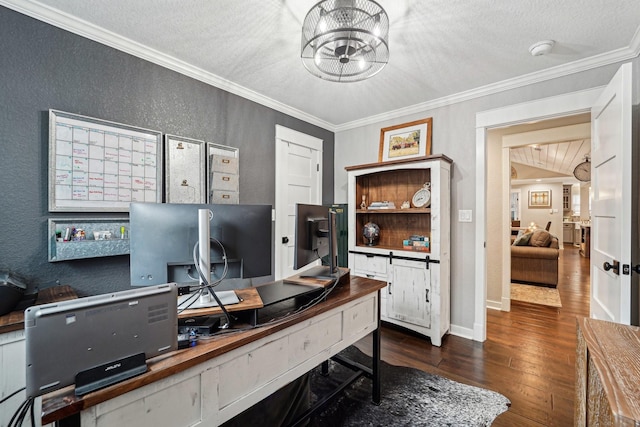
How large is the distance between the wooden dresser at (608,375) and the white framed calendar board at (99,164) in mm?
2595

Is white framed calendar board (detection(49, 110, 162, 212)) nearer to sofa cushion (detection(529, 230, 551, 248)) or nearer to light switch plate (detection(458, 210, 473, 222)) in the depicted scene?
light switch plate (detection(458, 210, 473, 222))

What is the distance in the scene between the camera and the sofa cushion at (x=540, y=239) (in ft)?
16.5

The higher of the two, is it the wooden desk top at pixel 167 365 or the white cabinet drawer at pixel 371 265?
the wooden desk top at pixel 167 365

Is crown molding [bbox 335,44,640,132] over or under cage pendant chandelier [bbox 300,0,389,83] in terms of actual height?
over

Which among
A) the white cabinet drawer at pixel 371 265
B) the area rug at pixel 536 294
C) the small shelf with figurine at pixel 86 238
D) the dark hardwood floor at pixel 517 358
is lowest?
the dark hardwood floor at pixel 517 358

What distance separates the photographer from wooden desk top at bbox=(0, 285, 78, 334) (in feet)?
4.20

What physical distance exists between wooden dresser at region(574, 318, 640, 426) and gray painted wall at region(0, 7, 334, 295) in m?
2.60

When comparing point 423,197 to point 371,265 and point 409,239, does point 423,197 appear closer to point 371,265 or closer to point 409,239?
point 409,239

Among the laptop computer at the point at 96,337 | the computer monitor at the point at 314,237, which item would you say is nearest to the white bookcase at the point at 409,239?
the computer monitor at the point at 314,237

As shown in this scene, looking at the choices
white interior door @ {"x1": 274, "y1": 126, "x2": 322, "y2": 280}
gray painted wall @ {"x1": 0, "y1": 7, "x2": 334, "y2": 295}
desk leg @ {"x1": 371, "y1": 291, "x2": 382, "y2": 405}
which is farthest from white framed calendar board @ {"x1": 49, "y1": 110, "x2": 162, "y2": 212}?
desk leg @ {"x1": 371, "y1": 291, "x2": 382, "y2": 405}

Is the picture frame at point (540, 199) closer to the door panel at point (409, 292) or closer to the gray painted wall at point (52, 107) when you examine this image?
the door panel at point (409, 292)

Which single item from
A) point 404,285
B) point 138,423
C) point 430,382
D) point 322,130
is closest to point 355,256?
point 404,285

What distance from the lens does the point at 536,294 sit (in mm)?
4332

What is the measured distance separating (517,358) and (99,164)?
3.69 m
